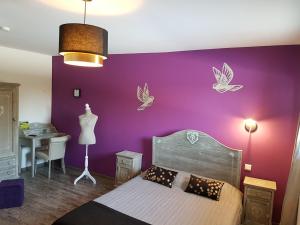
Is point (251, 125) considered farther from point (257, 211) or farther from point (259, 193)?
point (257, 211)

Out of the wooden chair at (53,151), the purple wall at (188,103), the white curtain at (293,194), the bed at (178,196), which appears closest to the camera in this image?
the bed at (178,196)

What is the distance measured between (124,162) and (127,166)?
0.08 metres

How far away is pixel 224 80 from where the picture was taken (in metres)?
3.35

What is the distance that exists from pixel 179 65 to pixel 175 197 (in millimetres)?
1981

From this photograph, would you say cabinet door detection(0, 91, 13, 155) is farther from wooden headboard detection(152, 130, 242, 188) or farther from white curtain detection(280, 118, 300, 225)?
white curtain detection(280, 118, 300, 225)

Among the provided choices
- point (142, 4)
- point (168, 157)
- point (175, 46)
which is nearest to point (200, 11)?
point (142, 4)

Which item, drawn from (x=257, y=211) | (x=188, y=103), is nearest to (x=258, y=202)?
(x=257, y=211)

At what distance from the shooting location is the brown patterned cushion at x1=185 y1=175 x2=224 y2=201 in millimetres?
2934

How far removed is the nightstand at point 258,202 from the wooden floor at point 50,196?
7.32 ft

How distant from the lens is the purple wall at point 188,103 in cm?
304

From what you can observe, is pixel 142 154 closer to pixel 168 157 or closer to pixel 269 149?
pixel 168 157

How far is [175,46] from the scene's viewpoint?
11.1ft

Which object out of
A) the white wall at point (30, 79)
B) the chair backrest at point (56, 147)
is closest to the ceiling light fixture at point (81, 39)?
the chair backrest at point (56, 147)

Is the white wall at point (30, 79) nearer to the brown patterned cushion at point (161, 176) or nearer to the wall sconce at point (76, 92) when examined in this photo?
the wall sconce at point (76, 92)
